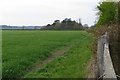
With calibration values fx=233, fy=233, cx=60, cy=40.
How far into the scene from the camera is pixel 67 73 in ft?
26.0

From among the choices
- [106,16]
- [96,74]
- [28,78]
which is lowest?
[28,78]

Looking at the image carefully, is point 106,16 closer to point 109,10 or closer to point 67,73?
point 109,10

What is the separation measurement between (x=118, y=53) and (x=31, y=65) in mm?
3908

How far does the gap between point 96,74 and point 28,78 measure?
287cm

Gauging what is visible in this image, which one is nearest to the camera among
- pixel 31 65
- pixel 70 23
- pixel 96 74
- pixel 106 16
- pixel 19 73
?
pixel 96 74

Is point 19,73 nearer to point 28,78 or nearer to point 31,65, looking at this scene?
point 28,78

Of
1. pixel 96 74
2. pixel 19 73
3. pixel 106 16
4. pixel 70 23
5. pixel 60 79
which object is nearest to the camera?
pixel 96 74

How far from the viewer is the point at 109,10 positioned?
2698 centimetres

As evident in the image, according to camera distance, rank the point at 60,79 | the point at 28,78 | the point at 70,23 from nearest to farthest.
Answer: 1. the point at 60,79
2. the point at 28,78
3. the point at 70,23

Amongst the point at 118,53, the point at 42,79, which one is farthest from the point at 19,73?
the point at 118,53

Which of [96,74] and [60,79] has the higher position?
[96,74]

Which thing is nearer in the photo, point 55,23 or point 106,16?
point 106,16

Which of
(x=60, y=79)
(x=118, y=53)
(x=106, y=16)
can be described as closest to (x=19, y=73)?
(x=60, y=79)

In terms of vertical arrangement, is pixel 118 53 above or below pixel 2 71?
above
